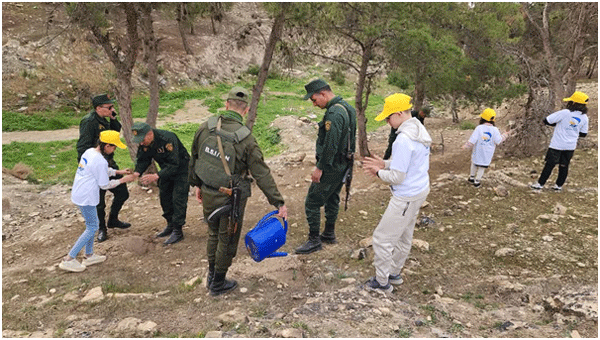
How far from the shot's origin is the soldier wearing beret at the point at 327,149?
4.45 m

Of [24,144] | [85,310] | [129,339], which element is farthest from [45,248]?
[24,144]

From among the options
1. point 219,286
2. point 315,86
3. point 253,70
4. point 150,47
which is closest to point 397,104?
point 315,86

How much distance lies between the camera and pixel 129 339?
3.13 meters

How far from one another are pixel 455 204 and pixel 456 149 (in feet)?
16.3

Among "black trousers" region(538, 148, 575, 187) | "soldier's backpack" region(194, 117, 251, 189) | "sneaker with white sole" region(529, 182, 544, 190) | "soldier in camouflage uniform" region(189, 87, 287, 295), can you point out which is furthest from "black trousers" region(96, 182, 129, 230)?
"black trousers" region(538, 148, 575, 187)

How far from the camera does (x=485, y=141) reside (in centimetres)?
691

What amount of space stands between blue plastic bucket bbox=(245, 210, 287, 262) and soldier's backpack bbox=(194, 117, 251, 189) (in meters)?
0.67

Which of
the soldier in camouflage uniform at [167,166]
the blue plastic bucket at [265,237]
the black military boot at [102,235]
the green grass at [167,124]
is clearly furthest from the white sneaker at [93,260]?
the green grass at [167,124]

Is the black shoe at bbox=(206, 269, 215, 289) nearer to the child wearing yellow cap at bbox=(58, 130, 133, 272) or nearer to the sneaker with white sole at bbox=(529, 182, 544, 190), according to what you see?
the child wearing yellow cap at bbox=(58, 130, 133, 272)

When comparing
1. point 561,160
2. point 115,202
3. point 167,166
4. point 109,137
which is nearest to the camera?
point 109,137

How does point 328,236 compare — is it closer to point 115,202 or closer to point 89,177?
point 89,177

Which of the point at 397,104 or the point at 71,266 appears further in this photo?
the point at 71,266

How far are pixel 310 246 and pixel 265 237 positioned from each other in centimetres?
100

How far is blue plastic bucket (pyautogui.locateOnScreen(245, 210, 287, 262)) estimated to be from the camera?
4.04 m
